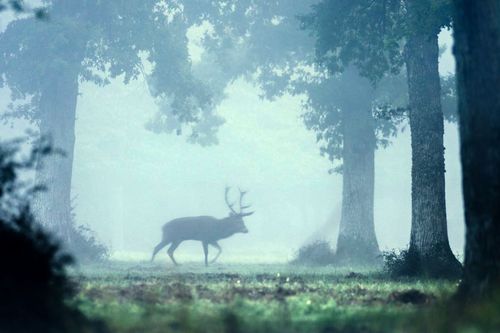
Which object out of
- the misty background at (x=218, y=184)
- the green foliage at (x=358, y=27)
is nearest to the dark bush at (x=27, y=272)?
the green foliage at (x=358, y=27)

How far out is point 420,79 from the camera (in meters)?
14.8

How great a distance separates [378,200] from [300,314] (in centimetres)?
7254

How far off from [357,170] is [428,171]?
995 centimetres

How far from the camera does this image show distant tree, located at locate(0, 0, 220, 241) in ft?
75.6

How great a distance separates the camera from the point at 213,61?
33969 mm

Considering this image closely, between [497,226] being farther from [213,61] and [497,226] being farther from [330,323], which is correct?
[213,61]

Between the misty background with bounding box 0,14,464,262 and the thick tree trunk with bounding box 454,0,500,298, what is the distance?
53064 millimetres

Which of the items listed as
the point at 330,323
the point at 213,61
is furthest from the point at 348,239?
the point at 330,323

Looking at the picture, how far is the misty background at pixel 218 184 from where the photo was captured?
238 ft

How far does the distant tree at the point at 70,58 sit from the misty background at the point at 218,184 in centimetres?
3724

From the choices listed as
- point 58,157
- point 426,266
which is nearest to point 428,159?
point 426,266

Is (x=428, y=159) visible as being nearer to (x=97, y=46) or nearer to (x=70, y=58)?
(x=70, y=58)

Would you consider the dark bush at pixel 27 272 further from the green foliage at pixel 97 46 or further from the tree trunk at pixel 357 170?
the green foliage at pixel 97 46

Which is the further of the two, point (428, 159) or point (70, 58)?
point (70, 58)
